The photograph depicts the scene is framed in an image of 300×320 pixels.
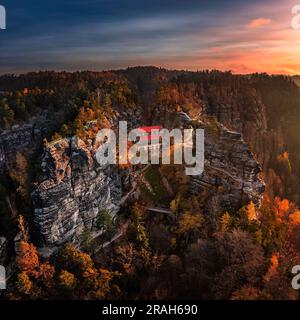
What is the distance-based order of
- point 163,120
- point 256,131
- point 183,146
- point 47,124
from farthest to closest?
point 256,131 < point 163,120 < point 47,124 < point 183,146

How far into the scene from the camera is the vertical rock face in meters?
42.8

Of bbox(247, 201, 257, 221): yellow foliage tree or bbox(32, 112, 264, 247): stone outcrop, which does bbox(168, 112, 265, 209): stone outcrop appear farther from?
bbox(247, 201, 257, 221): yellow foliage tree

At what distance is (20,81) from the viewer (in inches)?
3600

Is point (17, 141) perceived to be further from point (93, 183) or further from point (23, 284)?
point (23, 284)

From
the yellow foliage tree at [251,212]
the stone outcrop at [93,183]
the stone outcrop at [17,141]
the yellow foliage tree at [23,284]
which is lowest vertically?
the yellow foliage tree at [23,284]

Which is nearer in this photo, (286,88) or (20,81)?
(20,81)

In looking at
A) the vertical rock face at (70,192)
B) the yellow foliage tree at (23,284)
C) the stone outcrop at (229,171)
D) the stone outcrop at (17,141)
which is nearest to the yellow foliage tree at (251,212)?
the stone outcrop at (229,171)

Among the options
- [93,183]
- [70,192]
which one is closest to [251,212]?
[93,183]

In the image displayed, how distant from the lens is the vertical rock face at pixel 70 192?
140ft

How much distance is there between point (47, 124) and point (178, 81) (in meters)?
47.1

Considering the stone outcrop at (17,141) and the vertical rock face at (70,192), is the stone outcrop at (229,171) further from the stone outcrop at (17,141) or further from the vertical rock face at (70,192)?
the stone outcrop at (17,141)

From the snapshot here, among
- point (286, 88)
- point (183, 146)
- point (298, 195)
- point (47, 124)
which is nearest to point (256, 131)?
point (298, 195)
